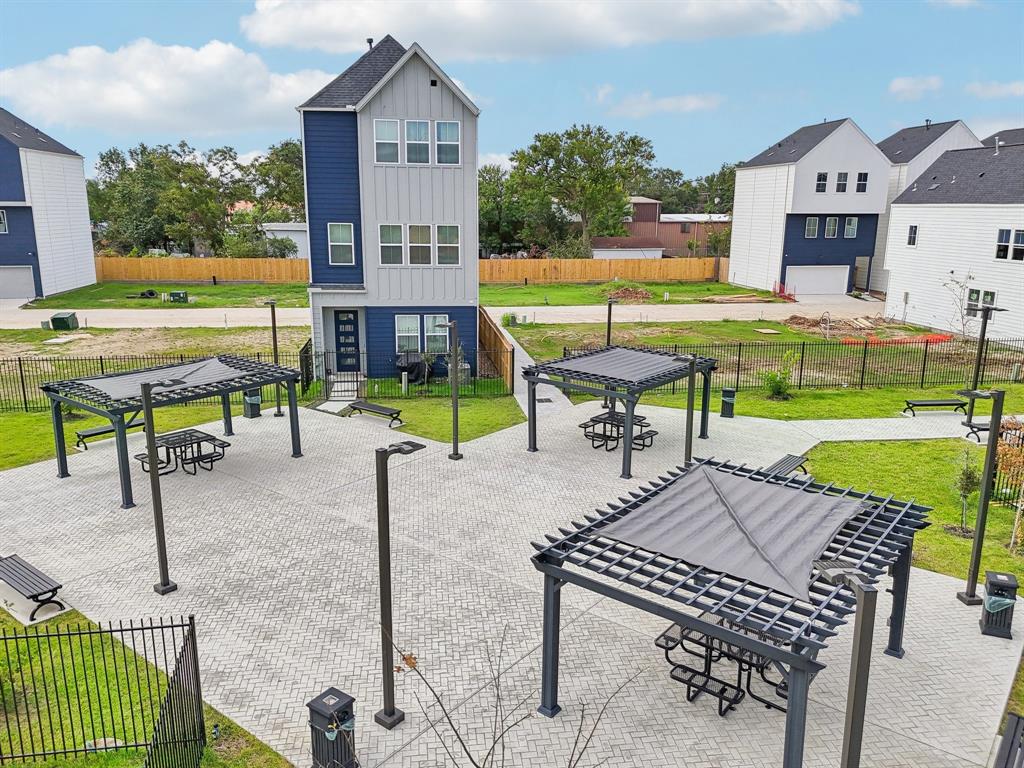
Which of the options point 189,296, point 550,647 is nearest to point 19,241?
point 189,296

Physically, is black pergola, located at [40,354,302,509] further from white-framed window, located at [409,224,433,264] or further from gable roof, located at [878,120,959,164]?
gable roof, located at [878,120,959,164]

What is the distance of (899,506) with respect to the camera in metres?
11.3

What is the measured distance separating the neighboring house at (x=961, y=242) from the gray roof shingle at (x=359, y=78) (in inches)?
1171

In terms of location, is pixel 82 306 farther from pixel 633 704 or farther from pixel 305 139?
pixel 633 704

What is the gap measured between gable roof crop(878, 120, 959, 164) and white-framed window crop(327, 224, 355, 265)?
4594 centimetres

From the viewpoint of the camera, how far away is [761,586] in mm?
8695

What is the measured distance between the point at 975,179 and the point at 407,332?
32174 millimetres

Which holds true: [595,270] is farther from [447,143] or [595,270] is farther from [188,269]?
[447,143]

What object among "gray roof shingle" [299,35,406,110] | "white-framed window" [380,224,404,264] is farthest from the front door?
"gray roof shingle" [299,35,406,110]

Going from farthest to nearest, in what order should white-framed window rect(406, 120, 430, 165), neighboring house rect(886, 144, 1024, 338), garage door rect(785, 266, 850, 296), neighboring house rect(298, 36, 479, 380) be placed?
garage door rect(785, 266, 850, 296), neighboring house rect(886, 144, 1024, 338), white-framed window rect(406, 120, 430, 165), neighboring house rect(298, 36, 479, 380)

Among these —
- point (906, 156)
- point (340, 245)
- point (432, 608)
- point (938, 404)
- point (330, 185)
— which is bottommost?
point (432, 608)

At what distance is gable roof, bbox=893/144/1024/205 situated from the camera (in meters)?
36.7

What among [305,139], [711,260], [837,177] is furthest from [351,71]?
[711,260]

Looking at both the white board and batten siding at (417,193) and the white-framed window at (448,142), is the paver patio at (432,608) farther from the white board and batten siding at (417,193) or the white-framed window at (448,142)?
the white-framed window at (448,142)
